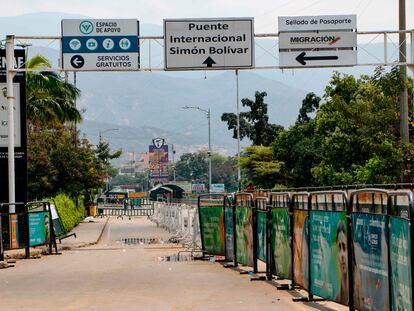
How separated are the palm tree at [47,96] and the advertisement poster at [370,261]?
104ft

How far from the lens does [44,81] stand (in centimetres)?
4278

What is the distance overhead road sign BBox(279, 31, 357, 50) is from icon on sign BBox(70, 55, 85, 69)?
6436 millimetres

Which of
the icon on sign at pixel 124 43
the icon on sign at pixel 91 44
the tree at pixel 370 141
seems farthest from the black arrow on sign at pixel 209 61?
the tree at pixel 370 141

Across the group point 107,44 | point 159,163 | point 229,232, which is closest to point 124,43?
point 107,44

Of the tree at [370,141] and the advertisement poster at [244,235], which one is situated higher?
the tree at [370,141]

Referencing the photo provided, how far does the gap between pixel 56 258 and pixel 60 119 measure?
24605mm

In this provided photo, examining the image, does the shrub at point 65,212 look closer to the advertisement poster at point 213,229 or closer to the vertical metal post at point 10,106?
the vertical metal post at point 10,106

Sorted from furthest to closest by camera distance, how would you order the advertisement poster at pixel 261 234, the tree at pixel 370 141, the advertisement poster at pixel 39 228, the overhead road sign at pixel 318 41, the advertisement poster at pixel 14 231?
the tree at pixel 370 141 → the overhead road sign at pixel 318 41 → the advertisement poster at pixel 39 228 → the advertisement poster at pixel 14 231 → the advertisement poster at pixel 261 234

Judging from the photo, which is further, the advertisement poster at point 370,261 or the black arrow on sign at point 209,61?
the black arrow on sign at point 209,61

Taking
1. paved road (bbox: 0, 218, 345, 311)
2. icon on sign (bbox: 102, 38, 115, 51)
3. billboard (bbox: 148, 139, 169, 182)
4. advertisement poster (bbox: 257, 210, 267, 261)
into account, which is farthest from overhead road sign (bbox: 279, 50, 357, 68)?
billboard (bbox: 148, 139, 169, 182)

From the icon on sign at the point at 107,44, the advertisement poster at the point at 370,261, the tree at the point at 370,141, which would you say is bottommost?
the advertisement poster at the point at 370,261

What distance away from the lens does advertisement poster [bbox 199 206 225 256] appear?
20406mm

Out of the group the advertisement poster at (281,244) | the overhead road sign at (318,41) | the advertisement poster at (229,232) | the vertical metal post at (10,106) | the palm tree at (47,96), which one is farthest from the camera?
the palm tree at (47,96)

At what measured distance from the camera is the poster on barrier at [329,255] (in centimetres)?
1055
